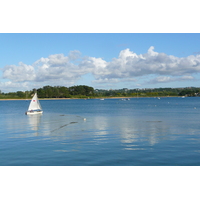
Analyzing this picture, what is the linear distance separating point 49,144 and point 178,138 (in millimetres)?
13701

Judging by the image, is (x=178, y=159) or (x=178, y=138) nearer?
(x=178, y=159)

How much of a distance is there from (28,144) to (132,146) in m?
10.1

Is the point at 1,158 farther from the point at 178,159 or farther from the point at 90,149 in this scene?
the point at 178,159

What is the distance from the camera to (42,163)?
2003cm

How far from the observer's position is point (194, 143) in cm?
2728

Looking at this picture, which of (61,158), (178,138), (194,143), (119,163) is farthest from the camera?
(178,138)

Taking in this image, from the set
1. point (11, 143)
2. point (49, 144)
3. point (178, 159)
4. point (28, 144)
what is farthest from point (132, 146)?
point (11, 143)

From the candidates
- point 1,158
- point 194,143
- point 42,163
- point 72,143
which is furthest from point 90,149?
point 194,143

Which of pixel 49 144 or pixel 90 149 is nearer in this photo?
pixel 90 149

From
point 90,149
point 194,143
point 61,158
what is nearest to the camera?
point 61,158

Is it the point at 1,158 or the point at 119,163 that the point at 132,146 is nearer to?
the point at 119,163

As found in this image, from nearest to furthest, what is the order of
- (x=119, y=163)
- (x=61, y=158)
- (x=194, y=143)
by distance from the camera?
(x=119, y=163), (x=61, y=158), (x=194, y=143)

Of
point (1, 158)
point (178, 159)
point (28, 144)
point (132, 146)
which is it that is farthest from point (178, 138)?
point (1, 158)

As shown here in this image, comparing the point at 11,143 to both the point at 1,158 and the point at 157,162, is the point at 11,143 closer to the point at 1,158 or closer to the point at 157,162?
the point at 1,158
